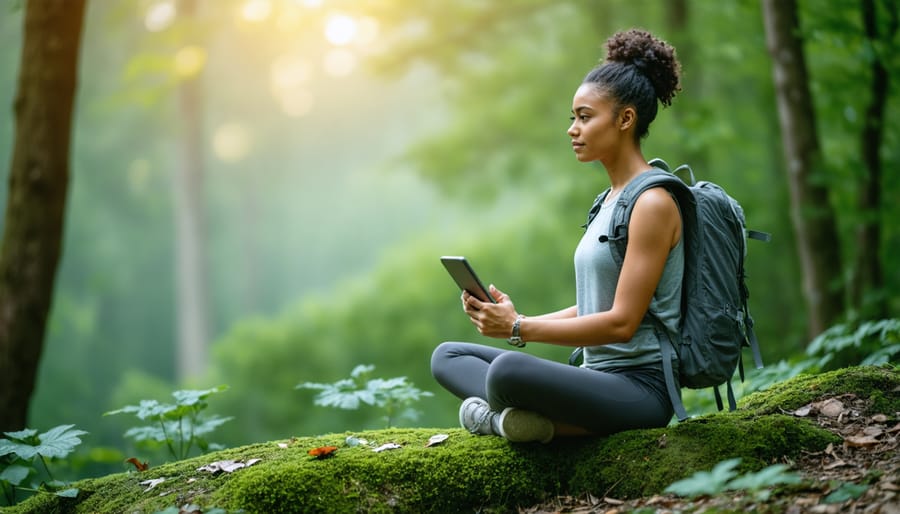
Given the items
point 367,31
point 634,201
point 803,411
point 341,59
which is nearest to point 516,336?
point 634,201

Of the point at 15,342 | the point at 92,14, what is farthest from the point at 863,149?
the point at 92,14

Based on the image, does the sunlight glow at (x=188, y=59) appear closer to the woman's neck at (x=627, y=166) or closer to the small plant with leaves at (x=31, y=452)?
the small plant with leaves at (x=31, y=452)

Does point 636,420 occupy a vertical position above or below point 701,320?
below

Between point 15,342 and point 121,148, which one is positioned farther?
point 121,148

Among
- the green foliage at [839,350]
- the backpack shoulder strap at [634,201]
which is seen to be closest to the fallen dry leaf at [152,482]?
the backpack shoulder strap at [634,201]

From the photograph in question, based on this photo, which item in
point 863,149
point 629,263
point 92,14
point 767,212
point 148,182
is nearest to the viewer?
point 629,263

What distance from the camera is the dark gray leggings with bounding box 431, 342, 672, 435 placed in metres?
2.95

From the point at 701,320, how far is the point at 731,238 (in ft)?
1.18

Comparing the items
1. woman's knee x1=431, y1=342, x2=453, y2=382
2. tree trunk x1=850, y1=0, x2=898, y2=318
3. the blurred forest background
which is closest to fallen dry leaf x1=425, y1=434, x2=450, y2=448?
woman's knee x1=431, y1=342, x2=453, y2=382

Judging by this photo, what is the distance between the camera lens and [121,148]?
2761cm

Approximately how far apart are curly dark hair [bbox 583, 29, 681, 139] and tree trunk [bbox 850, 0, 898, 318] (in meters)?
3.51

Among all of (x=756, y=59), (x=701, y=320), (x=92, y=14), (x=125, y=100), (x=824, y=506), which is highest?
(x=92, y=14)

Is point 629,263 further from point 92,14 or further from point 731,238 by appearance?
point 92,14

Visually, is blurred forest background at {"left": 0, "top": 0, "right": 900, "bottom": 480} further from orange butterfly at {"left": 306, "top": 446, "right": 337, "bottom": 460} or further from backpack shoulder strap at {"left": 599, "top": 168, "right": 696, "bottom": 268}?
backpack shoulder strap at {"left": 599, "top": 168, "right": 696, "bottom": 268}
